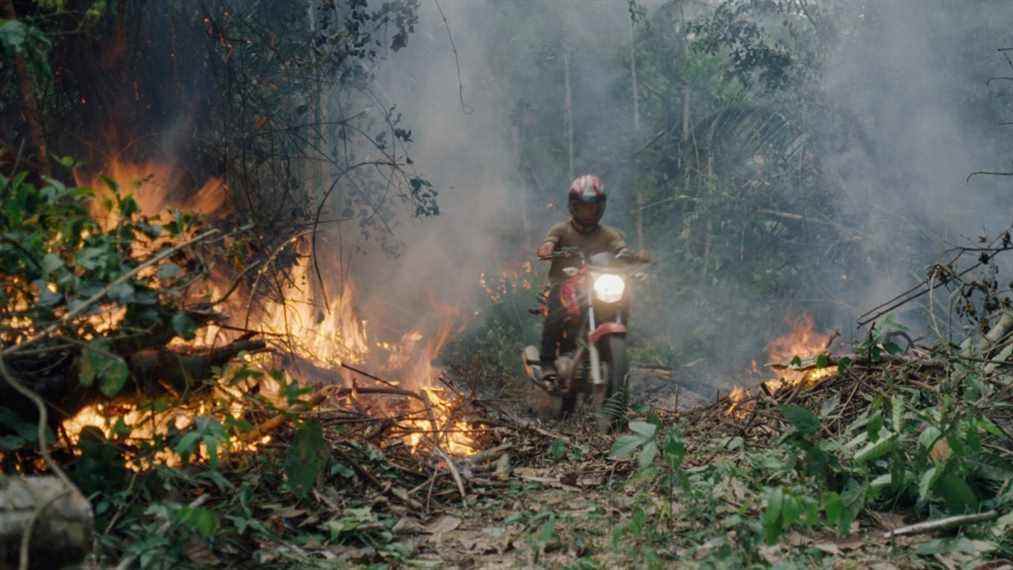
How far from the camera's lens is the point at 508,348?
38.9ft

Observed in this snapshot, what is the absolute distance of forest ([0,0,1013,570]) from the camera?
3.45m

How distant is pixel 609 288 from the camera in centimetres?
707

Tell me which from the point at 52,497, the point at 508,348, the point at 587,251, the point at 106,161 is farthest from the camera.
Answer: the point at 508,348

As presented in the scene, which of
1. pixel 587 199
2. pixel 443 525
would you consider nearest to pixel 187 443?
pixel 443 525

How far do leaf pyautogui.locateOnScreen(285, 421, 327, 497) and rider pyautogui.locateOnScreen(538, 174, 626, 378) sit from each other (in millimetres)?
4134

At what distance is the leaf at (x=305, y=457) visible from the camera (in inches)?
145

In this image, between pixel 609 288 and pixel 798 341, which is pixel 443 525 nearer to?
pixel 609 288

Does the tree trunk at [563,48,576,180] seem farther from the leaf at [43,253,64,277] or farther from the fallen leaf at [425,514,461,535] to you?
the leaf at [43,253,64,277]

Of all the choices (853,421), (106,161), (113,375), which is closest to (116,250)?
(113,375)

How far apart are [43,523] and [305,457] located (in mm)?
1303

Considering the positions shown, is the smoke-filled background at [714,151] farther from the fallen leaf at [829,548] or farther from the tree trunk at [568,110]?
the fallen leaf at [829,548]

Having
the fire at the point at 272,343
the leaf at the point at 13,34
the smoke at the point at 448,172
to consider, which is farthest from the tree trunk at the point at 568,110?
the leaf at the point at 13,34

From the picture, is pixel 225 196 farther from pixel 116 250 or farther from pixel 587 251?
pixel 116 250

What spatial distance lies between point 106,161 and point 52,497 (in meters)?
4.41
